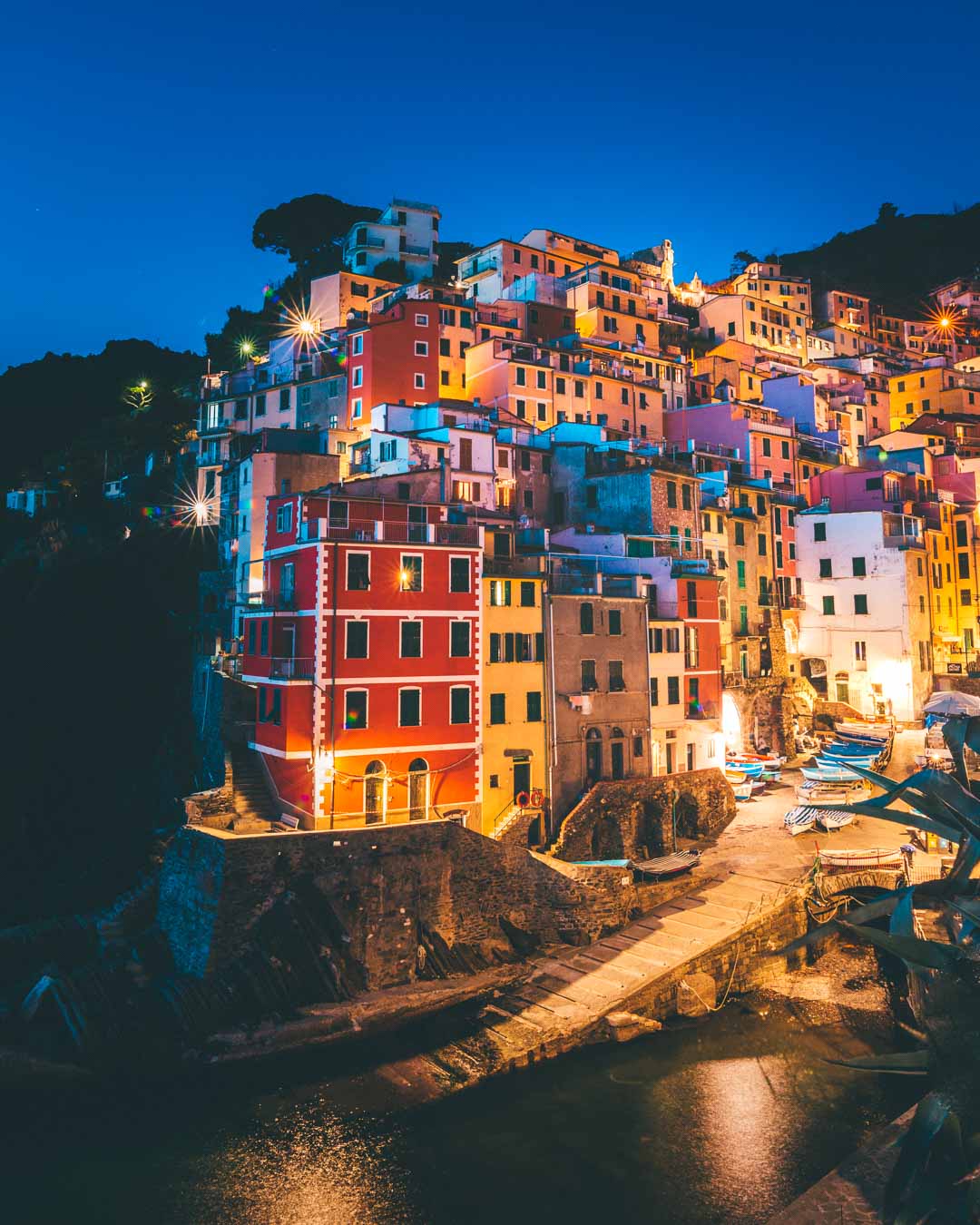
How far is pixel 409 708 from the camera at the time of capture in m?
31.9

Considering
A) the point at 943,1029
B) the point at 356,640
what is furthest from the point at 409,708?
the point at 943,1029

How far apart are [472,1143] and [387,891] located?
857 centimetres

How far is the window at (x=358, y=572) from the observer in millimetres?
31328

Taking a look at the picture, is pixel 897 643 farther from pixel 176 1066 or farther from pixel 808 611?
pixel 176 1066

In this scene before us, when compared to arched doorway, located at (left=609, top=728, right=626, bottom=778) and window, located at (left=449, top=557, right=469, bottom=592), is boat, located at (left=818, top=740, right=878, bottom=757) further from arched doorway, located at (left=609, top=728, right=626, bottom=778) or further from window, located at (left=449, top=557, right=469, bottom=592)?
window, located at (left=449, top=557, right=469, bottom=592)

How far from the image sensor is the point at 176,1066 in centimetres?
2430

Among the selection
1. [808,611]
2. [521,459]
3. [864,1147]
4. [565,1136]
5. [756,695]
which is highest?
[521,459]

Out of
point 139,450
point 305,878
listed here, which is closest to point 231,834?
point 305,878

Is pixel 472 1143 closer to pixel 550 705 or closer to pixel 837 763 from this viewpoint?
pixel 550 705

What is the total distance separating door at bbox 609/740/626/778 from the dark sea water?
41.7 feet

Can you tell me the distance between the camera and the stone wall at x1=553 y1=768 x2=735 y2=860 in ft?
113

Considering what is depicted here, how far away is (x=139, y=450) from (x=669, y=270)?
56.8m

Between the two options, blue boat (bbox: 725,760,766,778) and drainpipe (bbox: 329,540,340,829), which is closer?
drainpipe (bbox: 329,540,340,829)

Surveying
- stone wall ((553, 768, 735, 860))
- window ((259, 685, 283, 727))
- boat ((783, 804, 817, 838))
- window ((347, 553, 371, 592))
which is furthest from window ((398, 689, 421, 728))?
boat ((783, 804, 817, 838))
